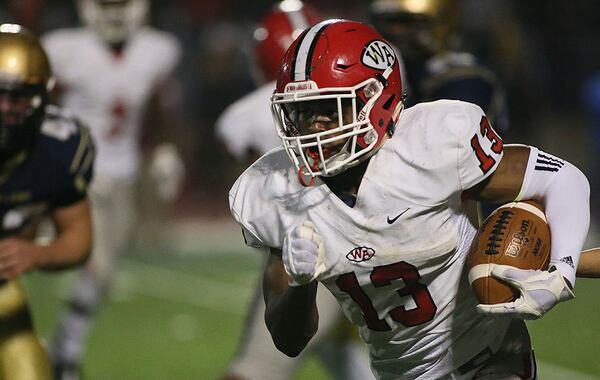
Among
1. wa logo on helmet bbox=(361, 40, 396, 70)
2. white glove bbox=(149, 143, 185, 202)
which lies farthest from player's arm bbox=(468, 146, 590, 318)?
white glove bbox=(149, 143, 185, 202)

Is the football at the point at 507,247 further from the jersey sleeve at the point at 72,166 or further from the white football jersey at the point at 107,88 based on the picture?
the white football jersey at the point at 107,88

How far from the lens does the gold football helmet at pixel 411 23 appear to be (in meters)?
4.75

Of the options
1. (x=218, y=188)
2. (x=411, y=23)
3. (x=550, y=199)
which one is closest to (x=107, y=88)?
(x=411, y=23)

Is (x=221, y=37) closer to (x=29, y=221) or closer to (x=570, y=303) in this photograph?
(x=570, y=303)

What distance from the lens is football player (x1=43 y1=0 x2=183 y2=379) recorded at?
235 inches

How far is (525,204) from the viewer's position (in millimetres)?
2865

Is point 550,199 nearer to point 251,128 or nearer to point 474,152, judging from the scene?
point 474,152

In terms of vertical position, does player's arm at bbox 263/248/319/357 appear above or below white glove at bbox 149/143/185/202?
above

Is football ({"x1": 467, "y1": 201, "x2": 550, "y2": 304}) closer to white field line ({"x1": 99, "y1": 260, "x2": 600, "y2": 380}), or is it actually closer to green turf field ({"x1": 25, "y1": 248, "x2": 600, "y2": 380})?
green turf field ({"x1": 25, "y1": 248, "x2": 600, "y2": 380})

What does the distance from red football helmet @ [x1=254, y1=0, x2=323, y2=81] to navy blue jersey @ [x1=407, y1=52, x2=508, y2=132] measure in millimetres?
492

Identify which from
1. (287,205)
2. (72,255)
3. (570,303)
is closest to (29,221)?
(72,255)

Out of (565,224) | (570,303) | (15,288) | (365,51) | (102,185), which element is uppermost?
(365,51)

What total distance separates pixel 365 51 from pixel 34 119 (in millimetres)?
1451

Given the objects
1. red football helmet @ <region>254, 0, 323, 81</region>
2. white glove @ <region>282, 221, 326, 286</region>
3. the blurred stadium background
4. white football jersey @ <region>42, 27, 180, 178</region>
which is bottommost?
the blurred stadium background
